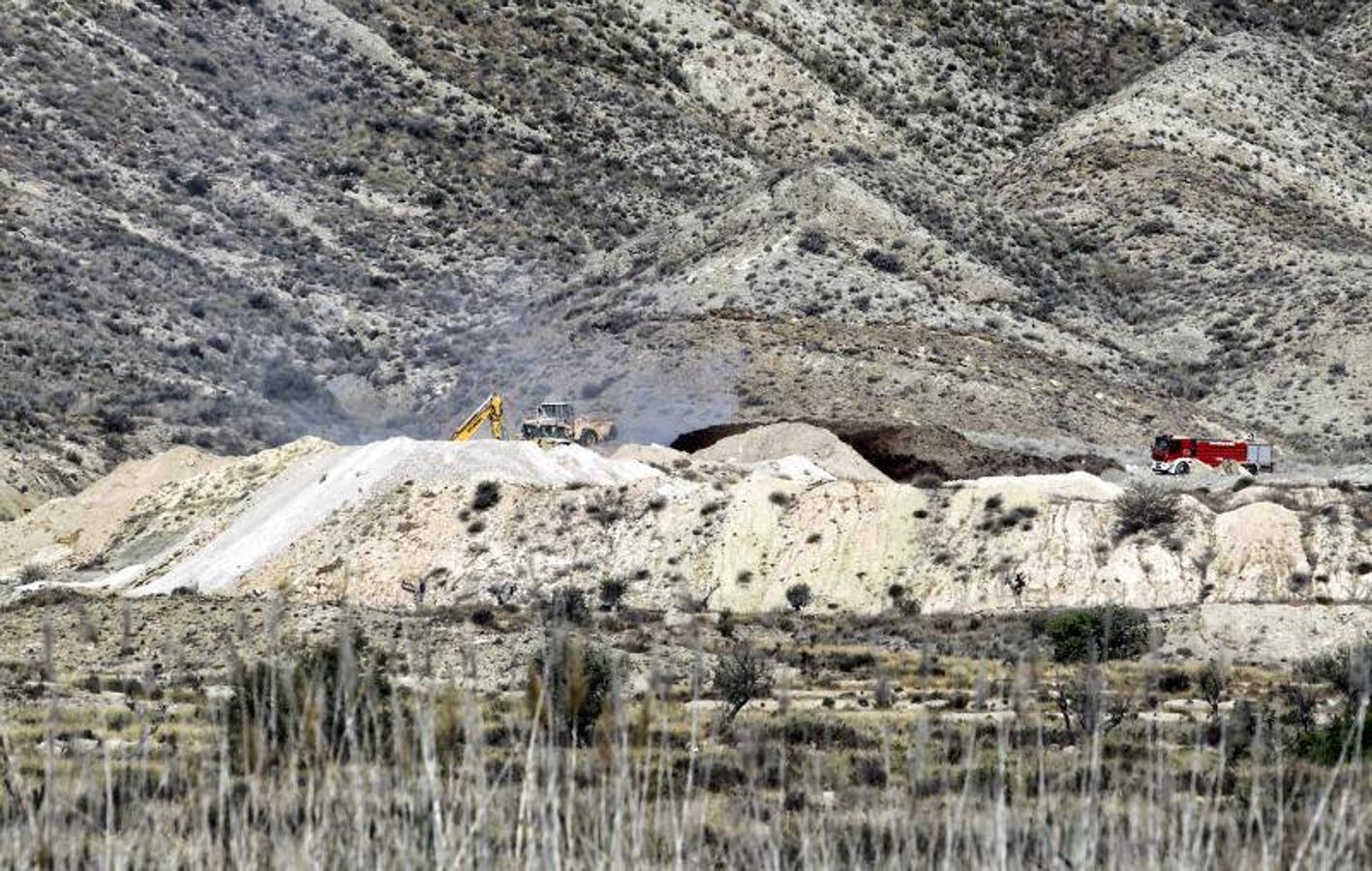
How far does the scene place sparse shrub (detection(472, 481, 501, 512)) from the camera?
165ft

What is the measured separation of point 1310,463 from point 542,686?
65.6 meters

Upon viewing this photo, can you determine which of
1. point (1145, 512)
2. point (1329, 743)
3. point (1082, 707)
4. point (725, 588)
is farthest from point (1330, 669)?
point (725, 588)

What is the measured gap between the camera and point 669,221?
9312 cm

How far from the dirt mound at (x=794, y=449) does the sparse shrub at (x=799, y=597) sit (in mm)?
12622

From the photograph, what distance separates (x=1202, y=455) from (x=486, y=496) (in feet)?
73.4

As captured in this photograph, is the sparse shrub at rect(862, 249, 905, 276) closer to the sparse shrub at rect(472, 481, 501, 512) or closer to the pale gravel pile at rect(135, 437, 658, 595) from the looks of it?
the pale gravel pile at rect(135, 437, 658, 595)

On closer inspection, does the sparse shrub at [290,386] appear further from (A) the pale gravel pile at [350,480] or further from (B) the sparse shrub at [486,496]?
(B) the sparse shrub at [486,496]

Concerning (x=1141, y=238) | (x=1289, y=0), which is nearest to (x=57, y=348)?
(x=1141, y=238)

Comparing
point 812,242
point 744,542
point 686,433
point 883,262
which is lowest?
point 744,542

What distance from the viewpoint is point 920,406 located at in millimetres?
73125

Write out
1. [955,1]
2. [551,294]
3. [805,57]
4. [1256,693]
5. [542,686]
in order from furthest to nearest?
[955,1], [805,57], [551,294], [1256,693], [542,686]

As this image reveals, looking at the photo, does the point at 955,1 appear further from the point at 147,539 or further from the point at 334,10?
the point at 147,539

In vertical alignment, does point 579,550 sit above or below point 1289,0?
below

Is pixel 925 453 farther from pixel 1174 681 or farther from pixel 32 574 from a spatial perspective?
pixel 1174 681
